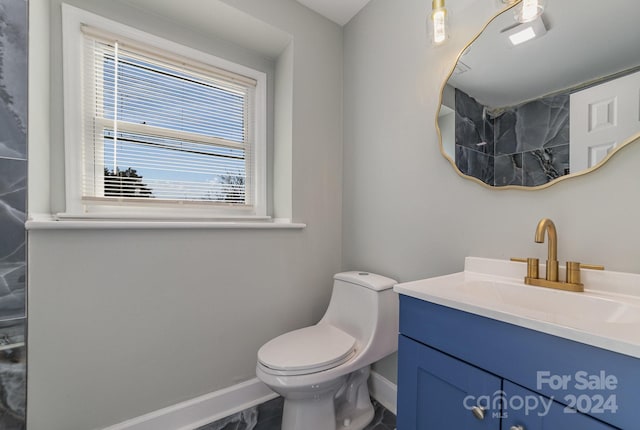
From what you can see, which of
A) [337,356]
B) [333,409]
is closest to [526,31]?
[337,356]

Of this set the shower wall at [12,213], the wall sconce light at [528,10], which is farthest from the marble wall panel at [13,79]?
the wall sconce light at [528,10]

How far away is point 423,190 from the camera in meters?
1.41

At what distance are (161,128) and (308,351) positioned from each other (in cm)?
148

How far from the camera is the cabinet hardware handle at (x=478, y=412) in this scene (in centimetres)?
72

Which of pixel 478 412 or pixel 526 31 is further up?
pixel 526 31

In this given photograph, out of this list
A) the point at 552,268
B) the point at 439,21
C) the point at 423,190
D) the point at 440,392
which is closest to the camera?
the point at 440,392

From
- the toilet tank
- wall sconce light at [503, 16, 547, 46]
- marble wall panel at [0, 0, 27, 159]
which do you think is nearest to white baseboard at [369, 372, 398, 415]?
the toilet tank

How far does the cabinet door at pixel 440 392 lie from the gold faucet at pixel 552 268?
1.42ft

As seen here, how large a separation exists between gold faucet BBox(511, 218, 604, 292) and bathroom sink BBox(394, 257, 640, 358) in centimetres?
3

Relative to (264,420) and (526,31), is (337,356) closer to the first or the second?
(264,420)

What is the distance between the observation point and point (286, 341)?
1.34 m

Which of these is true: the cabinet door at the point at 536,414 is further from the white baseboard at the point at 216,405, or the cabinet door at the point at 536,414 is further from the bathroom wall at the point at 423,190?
the white baseboard at the point at 216,405

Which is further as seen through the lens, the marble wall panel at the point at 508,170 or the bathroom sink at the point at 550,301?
the marble wall panel at the point at 508,170

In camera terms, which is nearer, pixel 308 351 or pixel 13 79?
pixel 13 79
